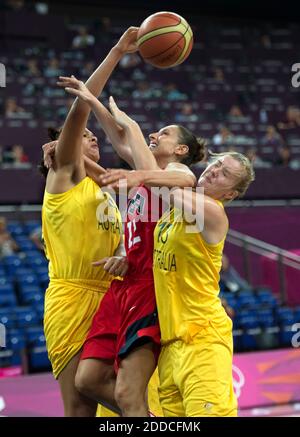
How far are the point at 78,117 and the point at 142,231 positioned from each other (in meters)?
0.77

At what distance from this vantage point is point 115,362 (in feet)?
14.2

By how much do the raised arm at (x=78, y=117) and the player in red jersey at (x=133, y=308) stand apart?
0.33 feet

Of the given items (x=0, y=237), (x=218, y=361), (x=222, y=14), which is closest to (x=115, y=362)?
(x=218, y=361)

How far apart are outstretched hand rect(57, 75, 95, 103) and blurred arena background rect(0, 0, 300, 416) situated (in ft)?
12.8

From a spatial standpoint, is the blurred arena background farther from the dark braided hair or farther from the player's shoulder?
the player's shoulder

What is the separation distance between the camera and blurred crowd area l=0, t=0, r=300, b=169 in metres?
13.9

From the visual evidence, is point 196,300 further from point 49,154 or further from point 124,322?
point 49,154

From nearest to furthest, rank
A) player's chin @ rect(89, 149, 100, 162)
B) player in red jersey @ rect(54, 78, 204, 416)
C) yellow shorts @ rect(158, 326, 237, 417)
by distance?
yellow shorts @ rect(158, 326, 237, 417), player in red jersey @ rect(54, 78, 204, 416), player's chin @ rect(89, 149, 100, 162)

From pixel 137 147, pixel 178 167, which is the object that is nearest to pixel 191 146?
pixel 178 167

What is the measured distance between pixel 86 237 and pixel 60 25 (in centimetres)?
1442

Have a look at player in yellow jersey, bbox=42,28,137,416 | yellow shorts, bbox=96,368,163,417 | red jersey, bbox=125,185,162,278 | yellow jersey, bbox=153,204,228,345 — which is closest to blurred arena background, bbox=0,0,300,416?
yellow shorts, bbox=96,368,163,417

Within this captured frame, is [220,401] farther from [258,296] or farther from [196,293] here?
[258,296]

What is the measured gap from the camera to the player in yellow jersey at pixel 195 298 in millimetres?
4059

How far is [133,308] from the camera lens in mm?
4348
